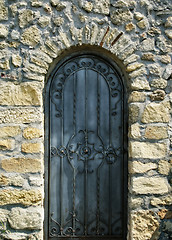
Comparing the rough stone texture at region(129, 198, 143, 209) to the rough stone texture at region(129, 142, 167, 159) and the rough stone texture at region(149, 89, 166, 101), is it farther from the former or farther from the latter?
the rough stone texture at region(149, 89, 166, 101)

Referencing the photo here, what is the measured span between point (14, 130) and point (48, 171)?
1.97ft

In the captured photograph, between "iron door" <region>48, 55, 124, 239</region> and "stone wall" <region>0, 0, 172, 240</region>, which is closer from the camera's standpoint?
"stone wall" <region>0, 0, 172, 240</region>

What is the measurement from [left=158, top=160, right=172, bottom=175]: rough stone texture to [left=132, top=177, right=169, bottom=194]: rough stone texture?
0.09 m

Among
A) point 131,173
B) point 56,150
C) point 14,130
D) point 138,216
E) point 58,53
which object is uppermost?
point 58,53

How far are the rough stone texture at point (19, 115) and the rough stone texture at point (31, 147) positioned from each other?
25cm

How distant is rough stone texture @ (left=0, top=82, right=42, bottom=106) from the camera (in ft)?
9.53

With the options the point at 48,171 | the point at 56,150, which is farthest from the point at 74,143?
the point at 48,171

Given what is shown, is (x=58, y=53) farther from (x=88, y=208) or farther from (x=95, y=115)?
(x=88, y=208)

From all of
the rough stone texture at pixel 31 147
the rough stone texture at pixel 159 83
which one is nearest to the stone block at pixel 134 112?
the rough stone texture at pixel 159 83

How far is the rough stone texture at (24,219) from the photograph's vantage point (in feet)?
9.43

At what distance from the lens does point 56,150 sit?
3.10 m

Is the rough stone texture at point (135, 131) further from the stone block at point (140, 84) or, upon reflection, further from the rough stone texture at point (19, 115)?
the rough stone texture at point (19, 115)

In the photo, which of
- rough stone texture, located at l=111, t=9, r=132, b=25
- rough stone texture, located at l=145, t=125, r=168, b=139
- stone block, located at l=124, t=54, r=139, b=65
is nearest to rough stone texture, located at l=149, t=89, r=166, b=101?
rough stone texture, located at l=145, t=125, r=168, b=139

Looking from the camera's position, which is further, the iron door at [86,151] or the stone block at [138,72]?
the iron door at [86,151]
